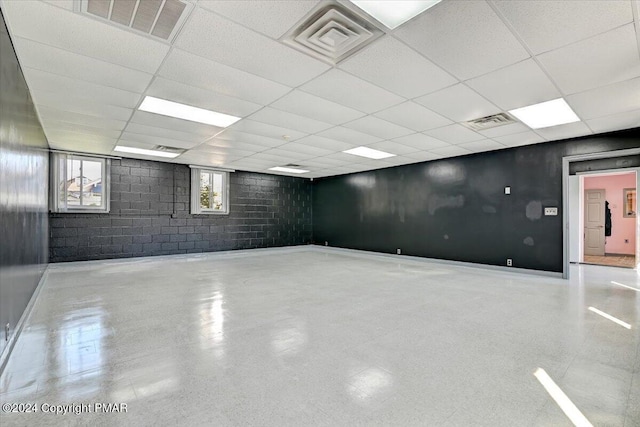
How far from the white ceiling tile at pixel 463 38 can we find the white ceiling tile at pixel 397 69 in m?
0.09

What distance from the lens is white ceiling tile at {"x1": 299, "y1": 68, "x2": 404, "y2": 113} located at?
3.12m

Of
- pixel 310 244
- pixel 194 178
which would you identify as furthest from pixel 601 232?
pixel 194 178

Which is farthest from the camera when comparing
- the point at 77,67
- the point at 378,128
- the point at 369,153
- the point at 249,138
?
the point at 369,153

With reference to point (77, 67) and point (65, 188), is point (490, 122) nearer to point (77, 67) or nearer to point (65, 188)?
point (77, 67)

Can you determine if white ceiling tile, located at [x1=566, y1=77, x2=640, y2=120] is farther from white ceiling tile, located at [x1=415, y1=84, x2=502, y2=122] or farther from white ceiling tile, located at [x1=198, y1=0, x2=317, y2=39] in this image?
white ceiling tile, located at [x1=198, y1=0, x2=317, y2=39]

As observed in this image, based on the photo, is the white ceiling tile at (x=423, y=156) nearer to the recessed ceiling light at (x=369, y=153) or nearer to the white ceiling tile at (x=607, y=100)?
the recessed ceiling light at (x=369, y=153)

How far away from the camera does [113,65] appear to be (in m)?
2.82

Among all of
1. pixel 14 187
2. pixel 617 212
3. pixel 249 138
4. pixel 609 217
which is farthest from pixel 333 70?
pixel 617 212

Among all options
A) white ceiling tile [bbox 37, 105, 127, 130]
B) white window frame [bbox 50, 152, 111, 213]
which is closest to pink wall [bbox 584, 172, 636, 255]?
white ceiling tile [bbox 37, 105, 127, 130]

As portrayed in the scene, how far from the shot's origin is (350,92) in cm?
344

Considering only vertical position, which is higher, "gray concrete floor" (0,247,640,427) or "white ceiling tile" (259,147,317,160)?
"white ceiling tile" (259,147,317,160)

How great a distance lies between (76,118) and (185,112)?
172 cm

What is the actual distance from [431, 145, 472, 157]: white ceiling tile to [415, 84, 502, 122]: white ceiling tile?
75.9 inches
